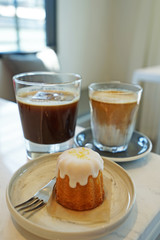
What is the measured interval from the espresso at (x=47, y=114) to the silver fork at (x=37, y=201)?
136mm

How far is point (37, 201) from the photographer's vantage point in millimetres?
324

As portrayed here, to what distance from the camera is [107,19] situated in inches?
90.1

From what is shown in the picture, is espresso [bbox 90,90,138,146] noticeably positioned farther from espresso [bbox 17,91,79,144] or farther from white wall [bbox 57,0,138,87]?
white wall [bbox 57,0,138,87]

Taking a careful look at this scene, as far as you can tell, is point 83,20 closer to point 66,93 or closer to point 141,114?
point 141,114

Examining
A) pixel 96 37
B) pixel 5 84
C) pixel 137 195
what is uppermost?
pixel 96 37

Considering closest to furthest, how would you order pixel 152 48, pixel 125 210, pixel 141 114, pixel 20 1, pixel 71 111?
pixel 125 210 < pixel 71 111 < pixel 20 1 < pixel 152 48 < pixel 141 114

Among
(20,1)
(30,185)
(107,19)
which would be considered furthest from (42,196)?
(107,19)

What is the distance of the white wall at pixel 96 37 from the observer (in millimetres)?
1990

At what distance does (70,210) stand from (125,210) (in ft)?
Answer: 0.26

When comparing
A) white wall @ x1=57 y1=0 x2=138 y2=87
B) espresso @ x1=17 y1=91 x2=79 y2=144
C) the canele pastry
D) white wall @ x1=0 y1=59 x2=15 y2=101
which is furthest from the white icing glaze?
white wall @ x1=57 y1=0 x2=138 y2=87

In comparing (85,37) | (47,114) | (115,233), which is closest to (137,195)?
(115,233)

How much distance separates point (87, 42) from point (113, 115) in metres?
1.87

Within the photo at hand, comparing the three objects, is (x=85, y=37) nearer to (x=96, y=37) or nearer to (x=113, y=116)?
(x=96, y=37)

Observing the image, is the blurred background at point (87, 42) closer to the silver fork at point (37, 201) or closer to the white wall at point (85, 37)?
the white wall at point (85, 37)
